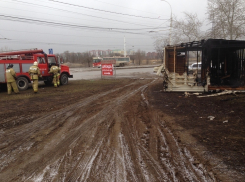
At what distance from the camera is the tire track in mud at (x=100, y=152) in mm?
3447

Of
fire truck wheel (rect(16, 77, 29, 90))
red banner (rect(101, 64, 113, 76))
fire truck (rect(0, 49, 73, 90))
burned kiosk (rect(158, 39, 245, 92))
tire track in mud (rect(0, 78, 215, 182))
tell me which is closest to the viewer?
tire track in mud (rect(0, 78, 215, 182))

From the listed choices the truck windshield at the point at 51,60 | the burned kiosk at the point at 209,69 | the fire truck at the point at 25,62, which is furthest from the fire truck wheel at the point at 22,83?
the burned kiosk at the point at 209,69

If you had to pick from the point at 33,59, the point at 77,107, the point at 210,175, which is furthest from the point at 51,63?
the point at 210,175

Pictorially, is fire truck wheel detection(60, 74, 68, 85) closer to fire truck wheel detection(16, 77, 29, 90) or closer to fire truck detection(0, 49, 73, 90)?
fire truck detection(0, 49, 73, 90)

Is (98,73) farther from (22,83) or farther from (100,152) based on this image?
(100,152)

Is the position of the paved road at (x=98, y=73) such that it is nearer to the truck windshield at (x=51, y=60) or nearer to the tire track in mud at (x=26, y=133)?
the truck windshield at (x=51, y=60)

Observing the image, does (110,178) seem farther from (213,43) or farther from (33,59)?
(33,59)

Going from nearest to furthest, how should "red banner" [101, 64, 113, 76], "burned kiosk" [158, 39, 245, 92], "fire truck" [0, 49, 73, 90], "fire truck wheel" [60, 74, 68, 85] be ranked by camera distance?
"burned kiosk" [158, 39, 245, 92], "fire truck" [0, 49, 73, 90], "fire truck wheel" [60, 74, 68, 85], "red banner" [101, 64, 113, 76]

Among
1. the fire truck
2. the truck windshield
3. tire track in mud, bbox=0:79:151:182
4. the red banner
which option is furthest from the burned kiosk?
the red banner

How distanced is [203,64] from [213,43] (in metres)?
1.15

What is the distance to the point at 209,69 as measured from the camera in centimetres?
1060

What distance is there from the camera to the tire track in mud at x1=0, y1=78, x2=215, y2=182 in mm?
3447

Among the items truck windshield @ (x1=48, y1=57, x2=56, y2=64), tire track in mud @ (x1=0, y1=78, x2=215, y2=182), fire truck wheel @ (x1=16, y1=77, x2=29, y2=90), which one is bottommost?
tire track in mud @ (x1=0, y1=78, x2=215, y2=182)

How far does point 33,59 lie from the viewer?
14945mm
